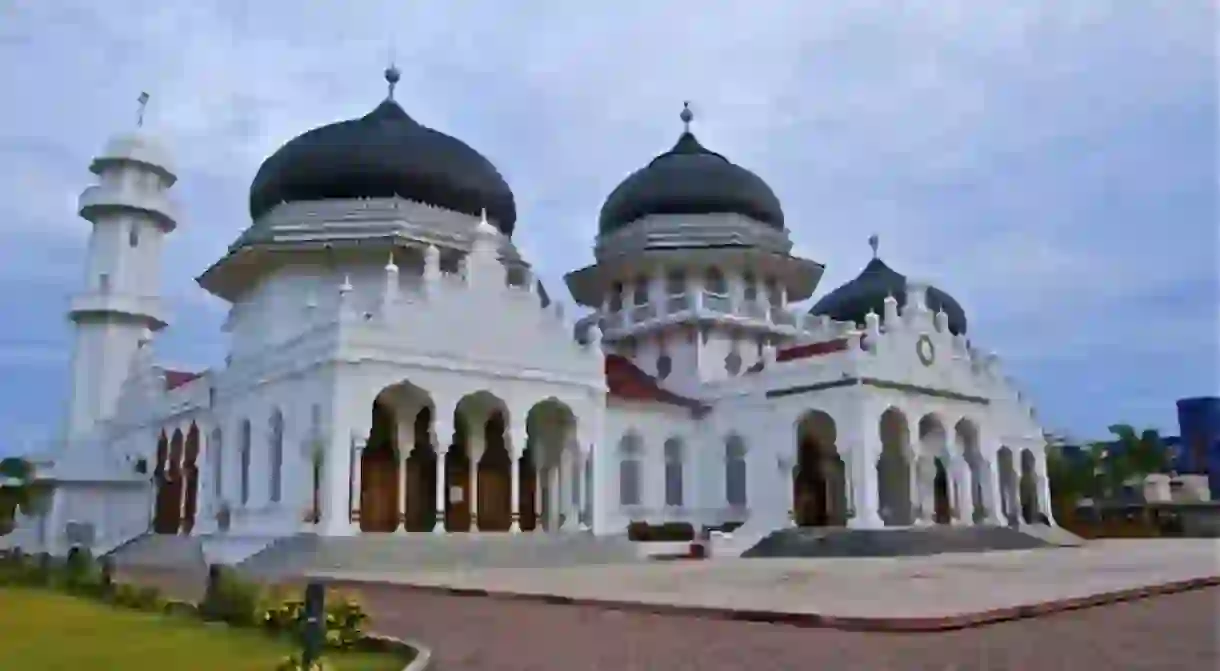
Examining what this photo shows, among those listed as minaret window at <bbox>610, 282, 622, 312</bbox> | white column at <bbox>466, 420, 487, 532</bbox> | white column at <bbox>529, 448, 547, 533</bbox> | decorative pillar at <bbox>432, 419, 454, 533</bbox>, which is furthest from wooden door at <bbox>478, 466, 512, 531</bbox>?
minaret window at <bbox>610, 282, 622, 312</bbox>

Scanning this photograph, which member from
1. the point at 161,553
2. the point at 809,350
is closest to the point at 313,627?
the point at 161,553

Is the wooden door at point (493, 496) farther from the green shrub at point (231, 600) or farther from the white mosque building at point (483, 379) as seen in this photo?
the green shrub at point (231, 600)

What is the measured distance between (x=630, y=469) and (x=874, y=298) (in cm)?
1653

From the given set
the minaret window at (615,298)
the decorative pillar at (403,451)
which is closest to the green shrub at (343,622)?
the decorative pillar at (403,451)

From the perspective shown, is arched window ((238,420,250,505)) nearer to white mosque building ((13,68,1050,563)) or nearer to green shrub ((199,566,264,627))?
white mosque building ((13,68,1050,563))

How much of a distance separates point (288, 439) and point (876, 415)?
628 inches

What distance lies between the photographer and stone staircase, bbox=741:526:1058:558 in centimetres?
2627

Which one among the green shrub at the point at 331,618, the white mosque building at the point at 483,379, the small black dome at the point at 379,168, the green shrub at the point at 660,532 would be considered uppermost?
the small black dome at the point at 379,168

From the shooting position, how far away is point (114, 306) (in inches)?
1339

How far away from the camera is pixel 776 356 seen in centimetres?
3391

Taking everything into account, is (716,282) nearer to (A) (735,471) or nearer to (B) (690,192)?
(B) (690,192)

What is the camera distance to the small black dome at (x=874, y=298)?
1667 inches

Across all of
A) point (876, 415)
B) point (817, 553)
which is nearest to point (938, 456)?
point (876, 415)

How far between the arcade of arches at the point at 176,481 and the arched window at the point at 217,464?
189cm
